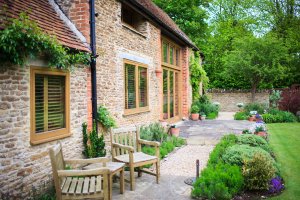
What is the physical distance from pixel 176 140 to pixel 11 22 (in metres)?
6.98

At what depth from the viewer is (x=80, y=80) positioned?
6.84m

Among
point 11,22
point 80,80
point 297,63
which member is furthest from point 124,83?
point 297,63

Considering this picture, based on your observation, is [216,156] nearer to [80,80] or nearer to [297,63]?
[80,80]

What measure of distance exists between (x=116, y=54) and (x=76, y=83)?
241 centimetres

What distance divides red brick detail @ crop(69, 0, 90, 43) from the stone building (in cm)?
2

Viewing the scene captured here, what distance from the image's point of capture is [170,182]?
634 centimetres

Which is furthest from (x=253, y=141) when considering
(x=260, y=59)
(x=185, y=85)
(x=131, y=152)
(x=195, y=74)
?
(x=260, y=59)

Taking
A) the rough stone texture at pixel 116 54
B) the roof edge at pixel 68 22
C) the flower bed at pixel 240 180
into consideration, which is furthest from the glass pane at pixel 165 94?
the flower bed at pixel 240 180

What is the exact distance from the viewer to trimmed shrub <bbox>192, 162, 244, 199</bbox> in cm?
514

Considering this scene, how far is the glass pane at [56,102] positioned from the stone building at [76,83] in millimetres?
51

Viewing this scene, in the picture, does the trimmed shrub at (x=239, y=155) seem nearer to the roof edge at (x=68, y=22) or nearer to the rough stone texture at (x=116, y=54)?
the rough stone texture at (x=116, y=54)

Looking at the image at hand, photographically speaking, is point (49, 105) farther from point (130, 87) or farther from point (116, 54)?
point (130, 87)

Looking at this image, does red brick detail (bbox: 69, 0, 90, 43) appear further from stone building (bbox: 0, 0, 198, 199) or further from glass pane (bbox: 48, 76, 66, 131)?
glass pane (bbox: 48, 76, 66, 131)

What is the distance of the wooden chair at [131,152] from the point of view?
19.1 feet
